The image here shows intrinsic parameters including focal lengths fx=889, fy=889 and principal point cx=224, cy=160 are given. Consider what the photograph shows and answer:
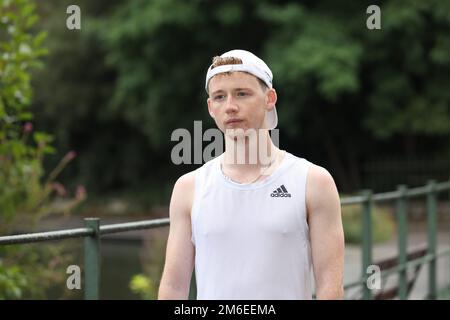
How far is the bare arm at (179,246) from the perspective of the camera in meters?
2.07

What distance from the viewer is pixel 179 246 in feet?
6.84

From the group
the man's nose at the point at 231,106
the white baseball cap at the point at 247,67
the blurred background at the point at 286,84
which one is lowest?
the man's nose at the point at 231,106

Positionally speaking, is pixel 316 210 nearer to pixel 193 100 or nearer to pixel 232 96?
pixel 232 96

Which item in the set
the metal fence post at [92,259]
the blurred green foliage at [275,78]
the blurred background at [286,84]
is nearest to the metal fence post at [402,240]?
the metal fence post at [92,259]

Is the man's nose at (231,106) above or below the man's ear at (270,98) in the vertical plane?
below

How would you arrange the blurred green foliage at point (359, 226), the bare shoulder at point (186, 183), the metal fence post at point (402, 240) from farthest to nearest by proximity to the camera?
1. the blurred green foliage at point (359, 226)
2. the metal fence post at point (402, 240)
3. the bare shoulder at point (186, 183)

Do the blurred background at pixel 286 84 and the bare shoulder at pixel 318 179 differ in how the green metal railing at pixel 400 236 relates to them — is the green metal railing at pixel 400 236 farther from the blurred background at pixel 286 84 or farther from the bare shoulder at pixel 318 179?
the blurred background at pixel 286 84

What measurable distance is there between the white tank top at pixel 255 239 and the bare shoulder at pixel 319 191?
0.02 m

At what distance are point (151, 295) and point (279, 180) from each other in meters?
5.04

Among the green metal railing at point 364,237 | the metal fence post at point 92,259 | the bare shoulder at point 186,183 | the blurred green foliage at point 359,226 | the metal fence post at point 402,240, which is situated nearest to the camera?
the bare shoulder at point 186,183

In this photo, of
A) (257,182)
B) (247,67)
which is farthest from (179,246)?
(247,67)

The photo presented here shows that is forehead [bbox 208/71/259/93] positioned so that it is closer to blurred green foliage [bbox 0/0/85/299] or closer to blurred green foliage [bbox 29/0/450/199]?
blurred green foliage [bbox 0/0/85/299]

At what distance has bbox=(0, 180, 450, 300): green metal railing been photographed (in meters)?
3.53

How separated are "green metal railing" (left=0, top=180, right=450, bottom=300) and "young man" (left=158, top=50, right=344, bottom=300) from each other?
3.98 feet
